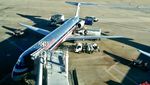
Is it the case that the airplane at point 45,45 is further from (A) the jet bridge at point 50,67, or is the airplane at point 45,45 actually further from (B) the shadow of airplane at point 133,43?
(B) the shadow of airplane at point 133,43

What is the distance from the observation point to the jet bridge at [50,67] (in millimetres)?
39156

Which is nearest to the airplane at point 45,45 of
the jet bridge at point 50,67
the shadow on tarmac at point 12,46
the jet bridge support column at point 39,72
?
the jet bridge at point 50,67

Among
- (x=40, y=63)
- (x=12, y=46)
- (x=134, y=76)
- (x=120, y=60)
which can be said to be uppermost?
(x=40, y=63)

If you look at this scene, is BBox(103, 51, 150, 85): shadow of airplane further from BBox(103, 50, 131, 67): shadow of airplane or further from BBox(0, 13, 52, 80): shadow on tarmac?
BBox(0, 13, 52, 80): shadow on tarmac

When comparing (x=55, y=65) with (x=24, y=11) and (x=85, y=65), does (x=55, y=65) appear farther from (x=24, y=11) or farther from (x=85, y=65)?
(x=24, y=11)

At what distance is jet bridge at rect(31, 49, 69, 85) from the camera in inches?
1542

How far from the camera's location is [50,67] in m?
42.7

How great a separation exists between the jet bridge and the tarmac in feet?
16.9

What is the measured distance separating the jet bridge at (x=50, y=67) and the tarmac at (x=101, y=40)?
16.9 ft

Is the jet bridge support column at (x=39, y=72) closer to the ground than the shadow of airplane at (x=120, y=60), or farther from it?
farther from it

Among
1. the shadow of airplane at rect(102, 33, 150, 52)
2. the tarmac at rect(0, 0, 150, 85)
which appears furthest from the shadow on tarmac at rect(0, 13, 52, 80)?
the shadow of airplane at rect(102, 33, 150, 52)

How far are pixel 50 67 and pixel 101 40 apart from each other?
92.6ft

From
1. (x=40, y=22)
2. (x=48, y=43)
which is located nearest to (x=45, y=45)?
(x=48, y=43)

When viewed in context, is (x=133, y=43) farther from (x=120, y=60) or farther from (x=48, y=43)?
(x=48, y=43)
